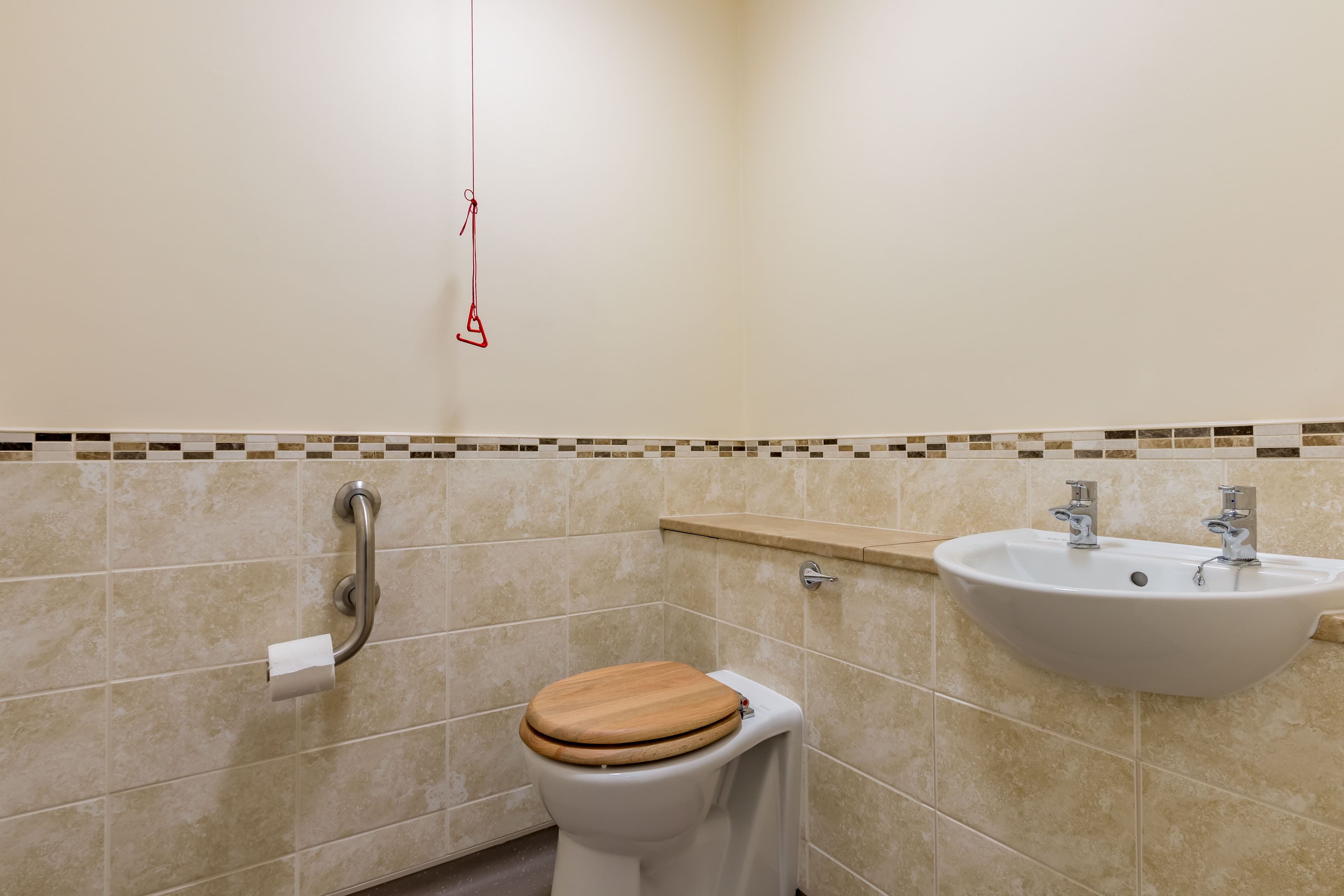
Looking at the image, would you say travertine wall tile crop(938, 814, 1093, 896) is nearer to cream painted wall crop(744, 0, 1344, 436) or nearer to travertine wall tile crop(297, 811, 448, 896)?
cream painted wall crop(744, 0, 1344, 436)

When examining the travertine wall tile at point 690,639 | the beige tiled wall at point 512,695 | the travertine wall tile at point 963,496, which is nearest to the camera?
the beige tiled wall at point 512,695

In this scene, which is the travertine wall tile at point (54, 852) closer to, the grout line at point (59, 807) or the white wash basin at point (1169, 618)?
the grout line at point (59, 807)

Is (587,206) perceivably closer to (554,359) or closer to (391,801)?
(554,359)

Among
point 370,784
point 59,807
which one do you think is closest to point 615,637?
point 370,784

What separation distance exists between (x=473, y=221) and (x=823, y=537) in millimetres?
1094

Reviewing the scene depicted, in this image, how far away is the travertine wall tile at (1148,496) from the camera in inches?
38.8

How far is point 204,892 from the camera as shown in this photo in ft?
3.85

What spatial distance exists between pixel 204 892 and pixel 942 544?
149cm

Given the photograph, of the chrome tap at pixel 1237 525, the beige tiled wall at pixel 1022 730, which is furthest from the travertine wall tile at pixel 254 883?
the chrome tap at pixel 1237 525

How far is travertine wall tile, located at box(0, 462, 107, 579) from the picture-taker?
3.50ft

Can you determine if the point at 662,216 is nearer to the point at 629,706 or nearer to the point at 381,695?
the point at 629,706

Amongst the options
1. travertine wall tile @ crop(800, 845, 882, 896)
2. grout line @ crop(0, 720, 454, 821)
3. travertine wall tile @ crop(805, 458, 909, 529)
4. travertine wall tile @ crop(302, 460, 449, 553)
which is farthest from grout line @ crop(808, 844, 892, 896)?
travertine wall tile @ crop(302, 460, 449, 553)

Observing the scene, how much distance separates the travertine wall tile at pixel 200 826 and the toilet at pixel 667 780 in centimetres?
57

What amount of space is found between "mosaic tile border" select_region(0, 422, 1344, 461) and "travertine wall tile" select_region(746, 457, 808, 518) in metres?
0.06
